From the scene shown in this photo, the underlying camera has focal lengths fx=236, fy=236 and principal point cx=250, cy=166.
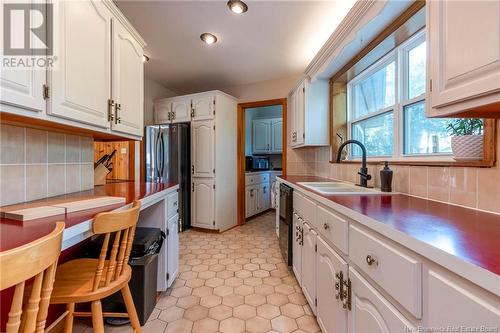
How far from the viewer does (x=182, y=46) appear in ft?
9.05

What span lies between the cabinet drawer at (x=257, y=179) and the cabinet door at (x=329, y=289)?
2.89m

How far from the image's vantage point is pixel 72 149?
162 centimetres

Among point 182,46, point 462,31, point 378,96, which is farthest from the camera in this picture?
point 182,46

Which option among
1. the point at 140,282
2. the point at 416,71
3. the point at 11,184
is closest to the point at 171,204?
the point at 140,282

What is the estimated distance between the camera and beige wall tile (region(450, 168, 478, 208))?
1.06 m

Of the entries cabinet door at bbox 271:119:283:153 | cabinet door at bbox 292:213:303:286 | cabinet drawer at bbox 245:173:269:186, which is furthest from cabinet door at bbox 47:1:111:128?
cabinet door at bbox 271:119:283:153

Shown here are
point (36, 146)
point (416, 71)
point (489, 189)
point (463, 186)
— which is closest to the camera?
point (489, 189)

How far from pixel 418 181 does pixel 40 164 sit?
2213mm

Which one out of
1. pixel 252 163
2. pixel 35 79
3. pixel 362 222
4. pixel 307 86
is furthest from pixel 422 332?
pixel 252 163

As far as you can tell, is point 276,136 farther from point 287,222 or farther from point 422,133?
point 422,133

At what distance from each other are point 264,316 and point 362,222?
114 centimetres

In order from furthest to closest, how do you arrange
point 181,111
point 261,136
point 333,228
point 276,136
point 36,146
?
point 261,136, point 276,136, point 181,111, point 36,146, point 333,228

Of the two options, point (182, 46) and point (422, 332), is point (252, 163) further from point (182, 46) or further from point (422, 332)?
point (422, 332)

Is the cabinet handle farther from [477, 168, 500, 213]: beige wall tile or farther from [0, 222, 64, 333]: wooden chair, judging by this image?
[0, 222, 64, 333]: wooden chair
